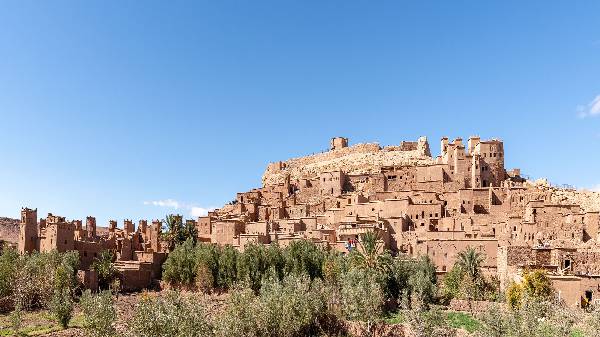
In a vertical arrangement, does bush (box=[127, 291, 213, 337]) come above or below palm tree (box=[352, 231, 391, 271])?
below

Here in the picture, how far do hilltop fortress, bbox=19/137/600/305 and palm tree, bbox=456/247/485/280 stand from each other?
1.43 m

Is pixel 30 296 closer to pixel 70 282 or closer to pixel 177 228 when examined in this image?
pixel 70 282

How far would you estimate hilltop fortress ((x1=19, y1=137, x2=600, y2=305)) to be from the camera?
34281 mm

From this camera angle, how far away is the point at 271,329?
26797mm

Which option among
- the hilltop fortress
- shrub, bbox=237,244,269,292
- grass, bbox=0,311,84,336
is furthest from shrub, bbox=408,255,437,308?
grass, bbox=0,311,84,336

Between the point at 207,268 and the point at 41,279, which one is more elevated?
the point at 207,268

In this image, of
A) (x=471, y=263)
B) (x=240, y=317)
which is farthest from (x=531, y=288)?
(x=240, y=317)

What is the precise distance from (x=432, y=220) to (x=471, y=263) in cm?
839

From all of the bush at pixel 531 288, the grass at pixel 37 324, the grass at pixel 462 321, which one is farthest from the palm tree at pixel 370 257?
the grass at pixel 37 324

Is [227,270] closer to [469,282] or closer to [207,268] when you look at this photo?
[207,268]

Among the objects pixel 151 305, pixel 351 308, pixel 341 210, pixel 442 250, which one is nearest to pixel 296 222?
pixel 341 210

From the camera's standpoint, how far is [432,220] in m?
43.0

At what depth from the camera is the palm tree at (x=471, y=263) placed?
114 feet

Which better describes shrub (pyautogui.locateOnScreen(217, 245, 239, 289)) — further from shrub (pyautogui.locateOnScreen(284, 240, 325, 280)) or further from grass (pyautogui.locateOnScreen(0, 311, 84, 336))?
grass (pyautogui.locateOnScreen(0, 311, 84, 336))
